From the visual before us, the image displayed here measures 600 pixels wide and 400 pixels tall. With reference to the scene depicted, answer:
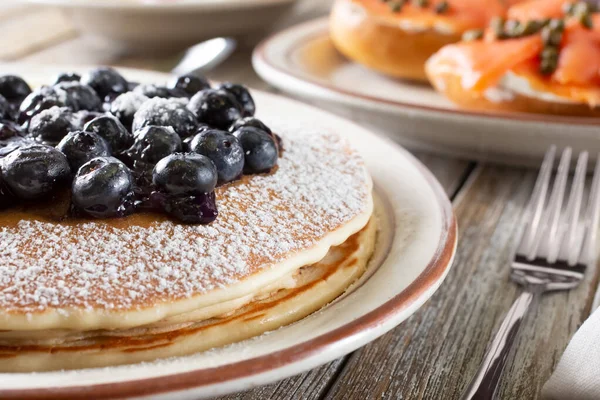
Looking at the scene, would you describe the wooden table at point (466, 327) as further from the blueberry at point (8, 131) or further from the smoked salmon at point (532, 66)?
the blueberry at point (8, 131)

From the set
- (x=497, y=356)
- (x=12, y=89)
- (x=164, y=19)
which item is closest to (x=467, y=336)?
(x=497, y=356)

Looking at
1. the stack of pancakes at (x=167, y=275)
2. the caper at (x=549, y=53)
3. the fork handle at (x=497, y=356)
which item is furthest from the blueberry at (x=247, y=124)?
the caper at (x=549, y=53)

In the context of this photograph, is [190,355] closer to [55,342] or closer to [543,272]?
[55,342]

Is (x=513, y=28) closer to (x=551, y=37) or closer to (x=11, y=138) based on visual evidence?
A: (x=551, y=37)

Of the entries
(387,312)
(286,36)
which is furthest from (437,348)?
(286,36)

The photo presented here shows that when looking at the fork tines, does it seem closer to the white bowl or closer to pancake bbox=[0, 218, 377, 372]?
pancake bbox=[0, 218, 377, 372]

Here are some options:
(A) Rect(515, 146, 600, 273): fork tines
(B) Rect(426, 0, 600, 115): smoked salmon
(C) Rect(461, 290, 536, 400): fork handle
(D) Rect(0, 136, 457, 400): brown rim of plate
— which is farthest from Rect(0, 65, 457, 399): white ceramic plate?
(B) Rect(426, 0, 600, 115): smoked salmon
